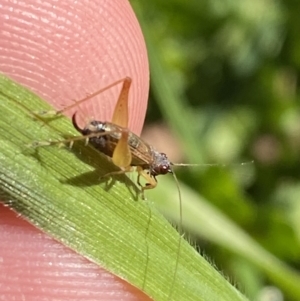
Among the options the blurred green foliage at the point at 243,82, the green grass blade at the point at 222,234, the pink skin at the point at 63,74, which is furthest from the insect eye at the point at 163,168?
the blurred green foliage at the point at 243,82

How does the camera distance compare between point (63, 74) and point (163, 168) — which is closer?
point (63, 74)

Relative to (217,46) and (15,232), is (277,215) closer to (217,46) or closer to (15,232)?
(217,46)

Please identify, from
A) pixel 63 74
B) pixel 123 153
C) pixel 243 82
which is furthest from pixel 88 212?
pixel 243 82

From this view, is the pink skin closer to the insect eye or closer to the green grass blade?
the insect eye

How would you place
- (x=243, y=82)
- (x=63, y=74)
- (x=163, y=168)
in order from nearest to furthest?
(x=63, y=74) < (x=163, y=168) < (x=243, y=82)

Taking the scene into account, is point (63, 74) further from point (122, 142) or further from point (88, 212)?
point (88, 212)

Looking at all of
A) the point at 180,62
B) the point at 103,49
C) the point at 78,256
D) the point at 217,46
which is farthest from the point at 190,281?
the point at 217,46

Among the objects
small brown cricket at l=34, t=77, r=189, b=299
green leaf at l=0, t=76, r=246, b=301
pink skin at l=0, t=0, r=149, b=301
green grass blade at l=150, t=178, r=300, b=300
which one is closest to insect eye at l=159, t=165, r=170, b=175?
small brown cricket at l=34, t=77, r=189, b=299
